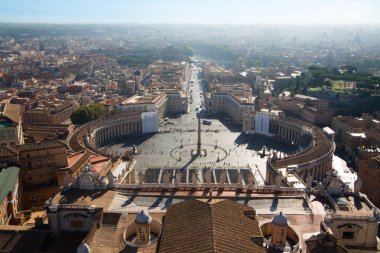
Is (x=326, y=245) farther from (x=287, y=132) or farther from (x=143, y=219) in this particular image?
(x=287, y=132)

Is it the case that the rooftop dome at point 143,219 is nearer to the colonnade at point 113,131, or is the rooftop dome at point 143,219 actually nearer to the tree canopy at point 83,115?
the colonnade at point 113,131

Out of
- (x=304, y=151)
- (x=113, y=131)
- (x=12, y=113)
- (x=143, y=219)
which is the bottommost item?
(x=113, y=131)

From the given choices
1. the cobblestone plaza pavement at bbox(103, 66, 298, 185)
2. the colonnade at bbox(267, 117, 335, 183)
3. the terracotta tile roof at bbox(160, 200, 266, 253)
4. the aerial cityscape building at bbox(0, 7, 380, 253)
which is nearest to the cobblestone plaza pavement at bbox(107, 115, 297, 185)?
the cobblestone plaza pavement at bbox(103, 66, 298, 185)

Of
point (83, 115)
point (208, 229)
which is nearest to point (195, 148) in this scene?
point (83, 115)

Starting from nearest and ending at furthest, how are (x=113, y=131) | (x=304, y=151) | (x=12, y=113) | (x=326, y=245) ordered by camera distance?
(x=326, y=245), (x=12, y=113), (x=304, y=151), (x=113, y=131)

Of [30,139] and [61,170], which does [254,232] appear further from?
[30,139]

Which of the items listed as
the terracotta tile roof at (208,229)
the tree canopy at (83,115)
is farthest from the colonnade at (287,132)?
the terracotta tile roof at (208,229)

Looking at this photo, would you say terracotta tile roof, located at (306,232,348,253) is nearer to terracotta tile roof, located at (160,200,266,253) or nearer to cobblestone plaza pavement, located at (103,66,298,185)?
terracotta tile roof, located at (160,200,266,253)

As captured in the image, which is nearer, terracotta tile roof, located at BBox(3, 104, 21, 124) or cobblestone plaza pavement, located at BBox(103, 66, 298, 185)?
terracotta tile roof, located at BBox(3, 104, 21, 124)
